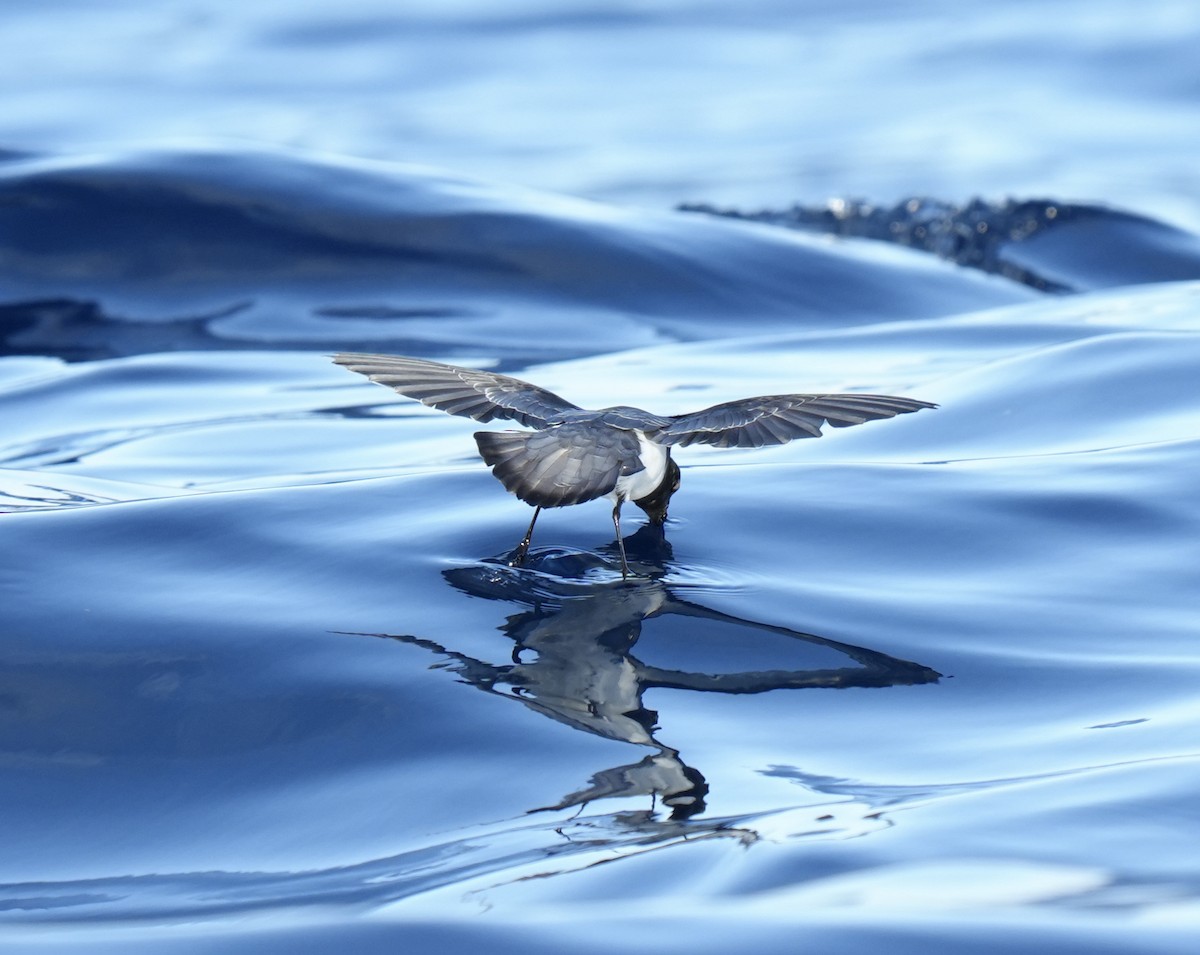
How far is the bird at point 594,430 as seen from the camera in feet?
11.8

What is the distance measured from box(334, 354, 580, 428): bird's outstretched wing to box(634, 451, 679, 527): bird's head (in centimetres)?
27

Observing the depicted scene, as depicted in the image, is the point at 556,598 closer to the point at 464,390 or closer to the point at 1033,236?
the point at 464,390

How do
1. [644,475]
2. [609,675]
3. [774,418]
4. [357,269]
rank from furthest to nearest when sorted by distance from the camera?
[357,269], [774,418], [644,475], [609,675]

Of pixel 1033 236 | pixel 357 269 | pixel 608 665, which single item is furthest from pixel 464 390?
pixel 1033 236

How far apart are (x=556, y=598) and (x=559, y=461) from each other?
39cm

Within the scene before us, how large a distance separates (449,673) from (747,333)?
5651 mm

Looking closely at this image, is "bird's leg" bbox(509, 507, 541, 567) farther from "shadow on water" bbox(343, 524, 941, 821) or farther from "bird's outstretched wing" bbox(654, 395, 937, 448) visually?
"bird's outstretched wing" bbox(654, 395, 937, 448)

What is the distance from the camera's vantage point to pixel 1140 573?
4.23m

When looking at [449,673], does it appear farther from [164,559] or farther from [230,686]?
[164,559]

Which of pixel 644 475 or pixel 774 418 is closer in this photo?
pixel 644 475

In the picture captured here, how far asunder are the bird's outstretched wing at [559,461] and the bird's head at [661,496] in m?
0.34

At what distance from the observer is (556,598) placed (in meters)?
3.89

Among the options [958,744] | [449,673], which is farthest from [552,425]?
[958,744]

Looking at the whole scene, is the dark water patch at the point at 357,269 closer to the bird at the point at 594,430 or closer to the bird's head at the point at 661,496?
the bird at the point at 594,430
